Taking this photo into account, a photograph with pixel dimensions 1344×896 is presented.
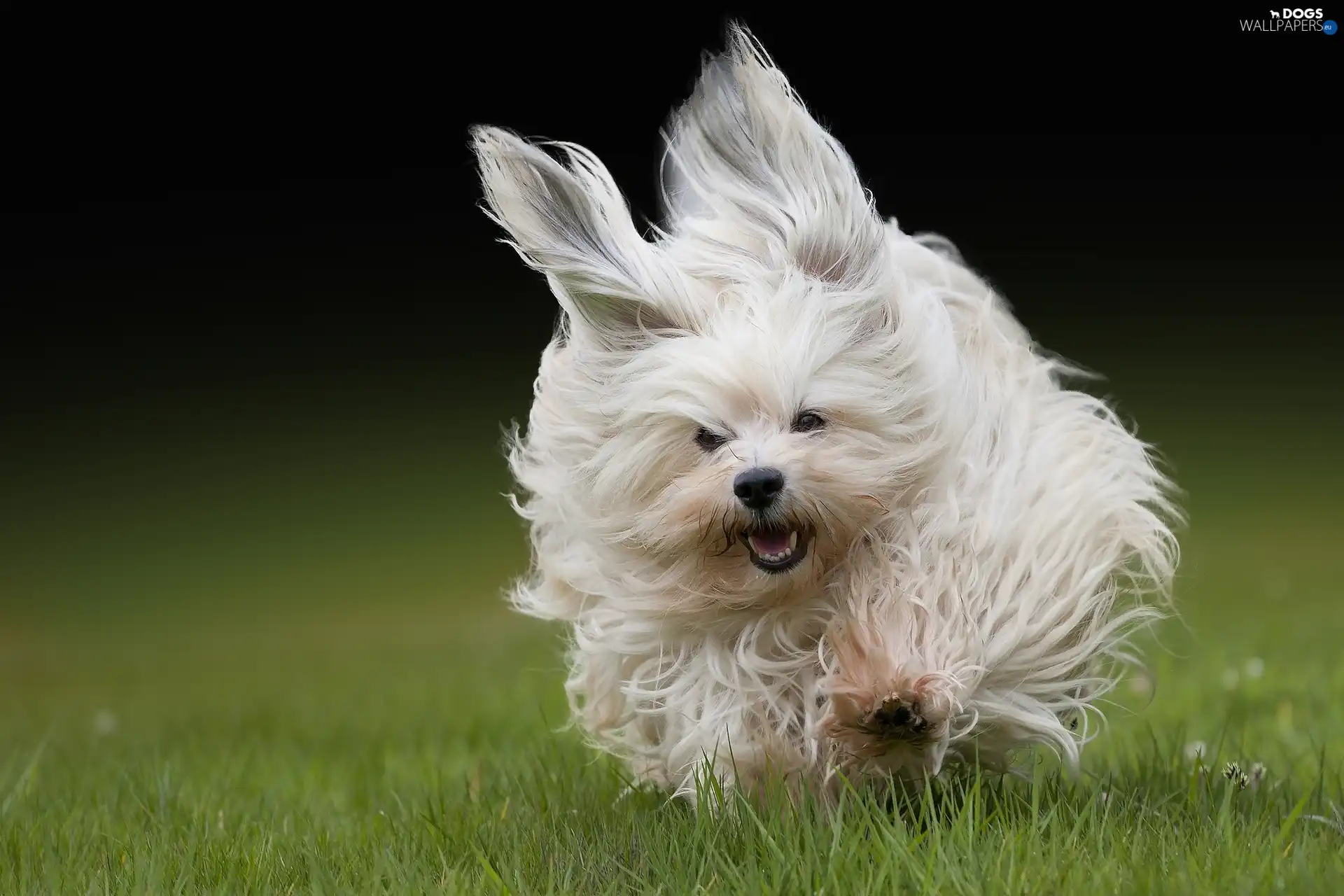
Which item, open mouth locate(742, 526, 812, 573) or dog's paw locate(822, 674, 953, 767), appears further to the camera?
open mouth locate(742, 526, 812, 573)

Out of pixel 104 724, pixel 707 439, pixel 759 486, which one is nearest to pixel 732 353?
pixel 707 439

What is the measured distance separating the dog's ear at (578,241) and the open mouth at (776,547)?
1.81 feet

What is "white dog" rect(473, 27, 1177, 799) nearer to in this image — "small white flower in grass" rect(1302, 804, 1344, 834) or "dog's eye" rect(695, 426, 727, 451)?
"dog's eye" rect(695, 426, 727, 451)

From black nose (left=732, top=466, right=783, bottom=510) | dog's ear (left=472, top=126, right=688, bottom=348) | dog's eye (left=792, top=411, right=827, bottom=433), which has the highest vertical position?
dog's ear (left=472, top=126, right=688, bottom=348)

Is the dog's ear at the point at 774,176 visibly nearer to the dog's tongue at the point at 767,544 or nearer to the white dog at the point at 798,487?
the white dog at the point at 798,487

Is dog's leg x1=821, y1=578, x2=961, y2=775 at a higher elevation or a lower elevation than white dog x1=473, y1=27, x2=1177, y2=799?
lower

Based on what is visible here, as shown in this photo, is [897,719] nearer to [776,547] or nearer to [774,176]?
[776,547]

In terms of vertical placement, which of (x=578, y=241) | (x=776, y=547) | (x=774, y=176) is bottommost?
(x=776, y=547)

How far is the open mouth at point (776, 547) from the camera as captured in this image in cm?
338

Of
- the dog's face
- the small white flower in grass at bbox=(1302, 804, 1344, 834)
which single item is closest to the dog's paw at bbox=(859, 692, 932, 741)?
the dog's face

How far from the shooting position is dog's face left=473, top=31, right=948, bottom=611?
3.38 metres

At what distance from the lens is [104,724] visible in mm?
6191

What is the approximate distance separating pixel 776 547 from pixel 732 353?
430mm

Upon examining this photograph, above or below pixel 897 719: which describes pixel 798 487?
above
